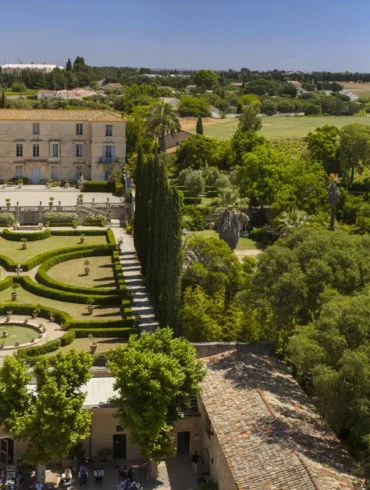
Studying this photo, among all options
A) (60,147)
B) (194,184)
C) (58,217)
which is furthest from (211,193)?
(58,217)

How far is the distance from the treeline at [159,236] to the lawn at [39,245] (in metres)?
6.34

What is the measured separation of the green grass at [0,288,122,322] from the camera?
44.4 m

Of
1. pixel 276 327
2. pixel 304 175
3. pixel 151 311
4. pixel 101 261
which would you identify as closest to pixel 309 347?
pixel 276 327

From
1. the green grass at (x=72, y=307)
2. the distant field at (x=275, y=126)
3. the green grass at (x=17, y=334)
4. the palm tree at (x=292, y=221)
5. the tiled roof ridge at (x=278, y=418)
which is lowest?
the green grass at (x=17, y=334)

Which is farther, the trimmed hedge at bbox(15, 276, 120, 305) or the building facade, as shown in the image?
the building facade

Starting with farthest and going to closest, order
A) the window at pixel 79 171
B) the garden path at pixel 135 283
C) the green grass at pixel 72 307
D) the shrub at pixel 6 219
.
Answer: the window at pixel 79 171 < the shrub at pixel 6 219 < the green grass at pixel 72 307 < the garden path at pixel 135 283

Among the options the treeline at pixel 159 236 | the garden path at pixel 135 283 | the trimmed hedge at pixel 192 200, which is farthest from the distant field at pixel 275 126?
the treeline at pixel 159 236

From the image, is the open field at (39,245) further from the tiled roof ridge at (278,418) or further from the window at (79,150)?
the tiled roof ridge at (278,418)

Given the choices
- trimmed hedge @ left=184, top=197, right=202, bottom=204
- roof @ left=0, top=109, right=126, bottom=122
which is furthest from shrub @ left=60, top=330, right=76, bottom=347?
roof @ left=0, top=109, right=126, bottom=122

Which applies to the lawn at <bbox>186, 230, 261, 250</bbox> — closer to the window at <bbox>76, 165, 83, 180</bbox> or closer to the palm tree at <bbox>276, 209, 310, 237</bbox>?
the palm tree at <bbox>276, 209, 310, 237</bbox>

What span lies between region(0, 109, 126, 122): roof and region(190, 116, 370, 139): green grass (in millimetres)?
30437

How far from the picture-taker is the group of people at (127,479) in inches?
1038

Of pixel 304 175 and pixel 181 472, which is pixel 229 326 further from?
pixel 304 175

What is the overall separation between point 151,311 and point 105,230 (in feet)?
67.4
